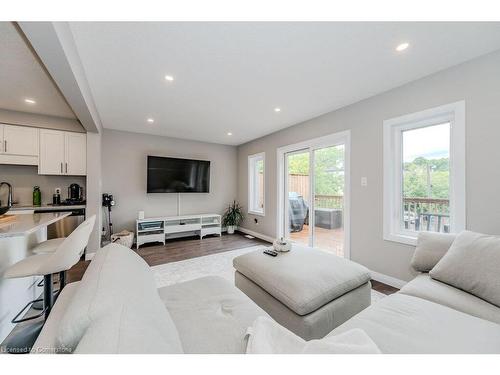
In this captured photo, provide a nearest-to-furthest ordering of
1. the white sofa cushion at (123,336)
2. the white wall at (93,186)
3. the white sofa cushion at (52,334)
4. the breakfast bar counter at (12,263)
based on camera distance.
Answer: the white sofa cushion at (123,336)
the white sofa cushion at (52,334)
the breakfast bar counter at (12,263)
the white wall at (93,186)

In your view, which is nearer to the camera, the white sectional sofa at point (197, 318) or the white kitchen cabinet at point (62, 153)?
the white sectional sofa at point (197, 318)

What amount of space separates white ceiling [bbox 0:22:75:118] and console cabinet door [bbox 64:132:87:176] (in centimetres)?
38

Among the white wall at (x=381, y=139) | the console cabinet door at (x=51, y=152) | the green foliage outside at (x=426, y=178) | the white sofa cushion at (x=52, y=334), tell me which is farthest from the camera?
the console cabinet door at (x=51, y=152)

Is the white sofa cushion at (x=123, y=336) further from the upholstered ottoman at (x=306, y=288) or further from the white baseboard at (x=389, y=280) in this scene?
the white baseboard at (x=389, y=280)

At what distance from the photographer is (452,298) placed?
128cm

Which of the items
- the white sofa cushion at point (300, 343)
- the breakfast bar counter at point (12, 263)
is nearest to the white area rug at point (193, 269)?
the breakfast bar counter at point (12, 263)

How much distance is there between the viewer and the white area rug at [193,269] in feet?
8.71

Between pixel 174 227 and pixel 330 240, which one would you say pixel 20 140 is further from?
pixel 330 240

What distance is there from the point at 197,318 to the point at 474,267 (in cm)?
178

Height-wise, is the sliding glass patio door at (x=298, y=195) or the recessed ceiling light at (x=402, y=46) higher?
the recessed ceiling light at (x=402, y=46)

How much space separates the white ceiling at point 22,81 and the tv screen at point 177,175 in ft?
5.43

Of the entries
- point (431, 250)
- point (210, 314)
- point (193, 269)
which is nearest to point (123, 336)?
point (210, 314)

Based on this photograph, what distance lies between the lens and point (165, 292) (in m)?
1.35

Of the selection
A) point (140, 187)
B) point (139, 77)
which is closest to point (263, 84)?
point (139, 77)
